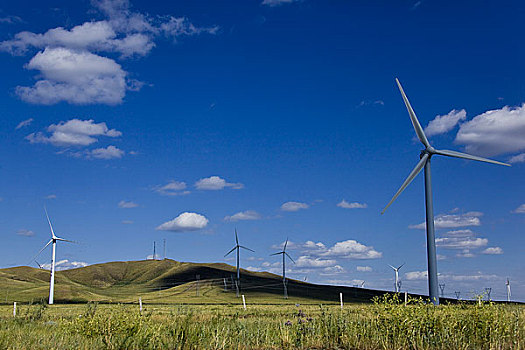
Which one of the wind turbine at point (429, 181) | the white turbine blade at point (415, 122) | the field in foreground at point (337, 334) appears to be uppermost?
the white turbine blade at point (415, 122)

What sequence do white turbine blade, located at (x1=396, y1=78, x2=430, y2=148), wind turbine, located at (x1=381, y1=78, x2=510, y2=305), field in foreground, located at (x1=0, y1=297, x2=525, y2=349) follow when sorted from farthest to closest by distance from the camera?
white turbine blade, located at (x1=396, y1=78, x2=430, y2=148) < wind turbine, located at (x1=381, y1=78, x2=510, y2=305) < field in foreground, located at (x1=0, y1=297, x2=525, y2=349)

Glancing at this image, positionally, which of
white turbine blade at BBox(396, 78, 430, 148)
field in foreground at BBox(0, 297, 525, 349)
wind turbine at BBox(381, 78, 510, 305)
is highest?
white turbine blade at BBox(396, 78, 430, 148)

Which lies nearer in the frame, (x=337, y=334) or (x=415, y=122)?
(x=337, y=334)

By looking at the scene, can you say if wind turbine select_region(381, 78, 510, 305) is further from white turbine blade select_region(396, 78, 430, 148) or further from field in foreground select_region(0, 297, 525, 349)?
field in foreground select_region(0, 297, 525, 349)

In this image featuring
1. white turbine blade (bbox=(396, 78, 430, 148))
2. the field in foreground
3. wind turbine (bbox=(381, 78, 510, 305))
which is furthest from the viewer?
white turbine blade (bbox=(396, 78, 430, 148))

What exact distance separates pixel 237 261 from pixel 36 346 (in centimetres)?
15448

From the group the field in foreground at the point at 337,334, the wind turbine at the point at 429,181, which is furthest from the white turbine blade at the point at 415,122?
the field in foreground at the point at 337,334

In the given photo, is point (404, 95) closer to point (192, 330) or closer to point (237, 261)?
point (192, 330)

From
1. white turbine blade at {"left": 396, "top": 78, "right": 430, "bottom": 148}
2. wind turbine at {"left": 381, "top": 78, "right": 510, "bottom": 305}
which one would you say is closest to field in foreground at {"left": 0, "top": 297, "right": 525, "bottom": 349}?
wind turbine at {"left": 381, "top": 78, "right": 510, "bottom": 305}

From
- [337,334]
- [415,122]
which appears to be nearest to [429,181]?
[415,122]

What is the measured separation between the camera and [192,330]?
18.2 metres

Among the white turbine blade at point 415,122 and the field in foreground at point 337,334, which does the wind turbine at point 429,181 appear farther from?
the field in foreground at point 337,334

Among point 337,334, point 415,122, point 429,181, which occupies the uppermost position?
A: point 415,122

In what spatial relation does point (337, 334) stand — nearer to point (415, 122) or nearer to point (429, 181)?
point (429, 181)
